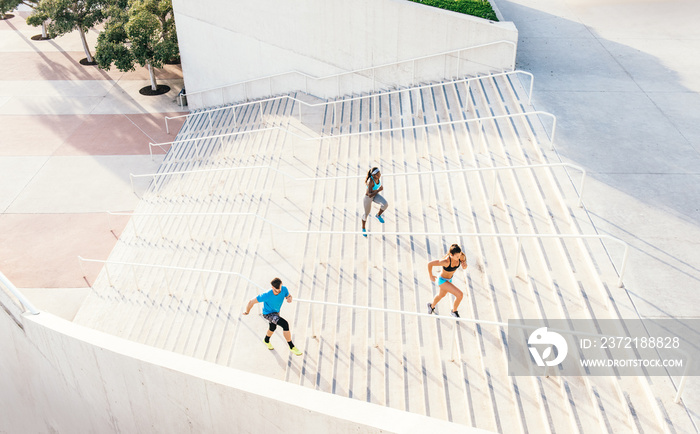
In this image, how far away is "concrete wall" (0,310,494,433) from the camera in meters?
6.03

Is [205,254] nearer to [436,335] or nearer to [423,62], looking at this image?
[436,335]

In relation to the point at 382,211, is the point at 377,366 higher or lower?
lower

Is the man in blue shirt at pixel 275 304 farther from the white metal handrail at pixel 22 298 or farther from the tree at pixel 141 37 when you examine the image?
the tree at pixel 141 37

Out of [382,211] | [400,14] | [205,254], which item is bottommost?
[205,254]

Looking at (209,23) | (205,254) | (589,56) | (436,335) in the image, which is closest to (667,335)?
(436,335)

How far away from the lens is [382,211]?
9.59m

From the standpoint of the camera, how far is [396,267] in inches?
359

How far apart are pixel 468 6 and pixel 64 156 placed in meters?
11.7

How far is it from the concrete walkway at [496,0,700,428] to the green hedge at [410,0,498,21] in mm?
1238

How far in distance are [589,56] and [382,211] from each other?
775cm

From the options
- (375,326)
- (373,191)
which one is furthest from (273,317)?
(373,191)

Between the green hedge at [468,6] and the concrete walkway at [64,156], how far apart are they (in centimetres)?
853

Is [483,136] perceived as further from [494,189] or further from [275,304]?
[275,304]

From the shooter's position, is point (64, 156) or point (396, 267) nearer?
point (396, 267)
